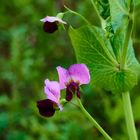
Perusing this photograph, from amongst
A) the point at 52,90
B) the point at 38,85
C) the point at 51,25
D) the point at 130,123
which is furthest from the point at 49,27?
the point at 38,85

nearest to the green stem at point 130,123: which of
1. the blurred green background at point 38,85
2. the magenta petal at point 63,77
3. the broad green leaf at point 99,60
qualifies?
the broad green leaf at point 99,60

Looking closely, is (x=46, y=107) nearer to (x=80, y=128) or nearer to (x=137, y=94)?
(x=80, y=128)

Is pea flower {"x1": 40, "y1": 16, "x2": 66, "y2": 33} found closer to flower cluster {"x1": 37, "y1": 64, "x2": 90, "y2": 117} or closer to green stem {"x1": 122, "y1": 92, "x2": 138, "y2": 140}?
flower cluster {"x1": 37, "y1": 64, "x2": 90, "y2": 117}

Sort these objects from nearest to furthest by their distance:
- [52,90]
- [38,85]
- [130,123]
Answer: [52,90]
[130,123]
[38,85]

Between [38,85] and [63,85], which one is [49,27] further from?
[38,85]

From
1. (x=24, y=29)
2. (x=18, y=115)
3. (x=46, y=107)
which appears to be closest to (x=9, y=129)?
(x=18, y=115)
